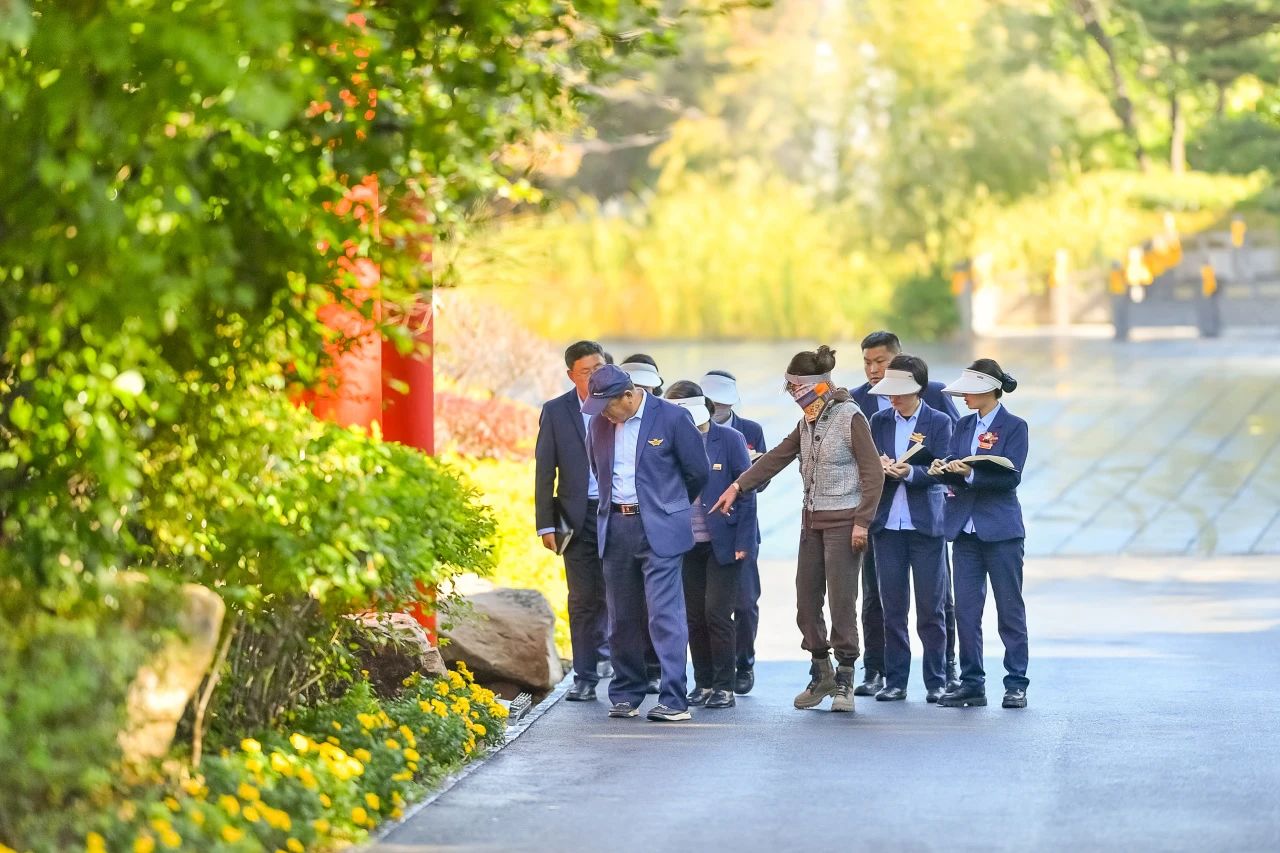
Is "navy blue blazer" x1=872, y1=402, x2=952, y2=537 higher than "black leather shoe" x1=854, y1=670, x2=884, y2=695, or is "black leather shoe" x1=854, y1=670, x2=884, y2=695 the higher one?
"navy blue blazer" x1=872, y1=402, x2=952, y2=537

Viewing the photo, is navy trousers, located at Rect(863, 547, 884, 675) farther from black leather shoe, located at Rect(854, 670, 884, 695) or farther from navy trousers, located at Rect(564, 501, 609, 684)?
navy trousers, located at Rect(564, 501, 609, 684)

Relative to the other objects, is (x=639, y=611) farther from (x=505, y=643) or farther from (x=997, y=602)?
(x=997, y=602)

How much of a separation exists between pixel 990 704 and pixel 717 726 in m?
1.54

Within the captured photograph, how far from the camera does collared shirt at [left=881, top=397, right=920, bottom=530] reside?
11.7 meters

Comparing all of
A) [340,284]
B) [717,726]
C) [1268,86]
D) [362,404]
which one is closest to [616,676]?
[717,726]

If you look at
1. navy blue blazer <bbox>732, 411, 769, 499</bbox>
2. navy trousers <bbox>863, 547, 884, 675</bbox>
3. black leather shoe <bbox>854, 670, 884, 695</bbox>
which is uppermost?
navy blue blazer <bbox>732, 411, 769, 499</bbox>

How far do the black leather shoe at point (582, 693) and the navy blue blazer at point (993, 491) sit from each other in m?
2.02

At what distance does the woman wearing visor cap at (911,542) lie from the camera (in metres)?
11.6

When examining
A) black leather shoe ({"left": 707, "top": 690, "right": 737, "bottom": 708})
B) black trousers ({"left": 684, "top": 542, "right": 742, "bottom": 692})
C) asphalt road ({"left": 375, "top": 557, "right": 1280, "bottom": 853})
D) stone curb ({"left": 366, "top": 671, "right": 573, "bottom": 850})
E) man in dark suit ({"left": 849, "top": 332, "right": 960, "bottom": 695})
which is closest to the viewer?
asphalt road ({"left": 375, "top": 557, "right": 1280, "bottom": 853})

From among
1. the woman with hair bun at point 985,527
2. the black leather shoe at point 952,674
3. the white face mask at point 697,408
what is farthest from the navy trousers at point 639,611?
the black leather shoe at point 952,674

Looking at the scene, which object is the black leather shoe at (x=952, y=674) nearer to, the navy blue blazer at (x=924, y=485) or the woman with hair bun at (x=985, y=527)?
the woman with hair bun at (x=985, y=527)

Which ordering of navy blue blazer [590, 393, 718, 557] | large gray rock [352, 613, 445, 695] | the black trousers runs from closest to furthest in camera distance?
large gray rock [352, 613, 445, 695], navy blue blazer [590, 393, 718, 557], the black trousers

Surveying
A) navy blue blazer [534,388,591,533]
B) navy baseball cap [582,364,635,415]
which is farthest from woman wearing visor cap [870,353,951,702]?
navy blue blazer [534,388,591,533]

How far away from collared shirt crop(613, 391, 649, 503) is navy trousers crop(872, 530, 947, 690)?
54.1 inches
